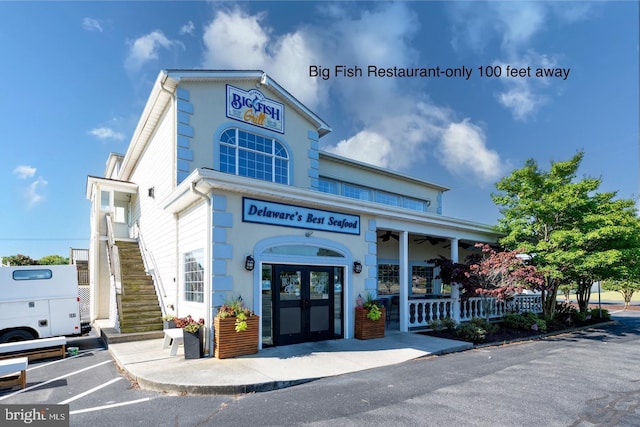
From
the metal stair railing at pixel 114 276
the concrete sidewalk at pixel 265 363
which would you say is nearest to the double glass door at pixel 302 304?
the concrete sidewalk at pixel 265 363

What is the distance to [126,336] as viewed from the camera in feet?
33.2

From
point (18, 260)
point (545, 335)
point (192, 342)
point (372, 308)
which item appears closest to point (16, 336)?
point (192, 342)

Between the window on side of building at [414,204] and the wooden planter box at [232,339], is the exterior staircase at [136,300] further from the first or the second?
the window on side of building at [414,204]

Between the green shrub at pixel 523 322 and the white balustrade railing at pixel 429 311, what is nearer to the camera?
the white balustrade railing at pixel 429 311

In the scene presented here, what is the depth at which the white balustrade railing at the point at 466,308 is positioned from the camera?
488 inches

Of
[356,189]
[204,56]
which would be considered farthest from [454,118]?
[204,56]

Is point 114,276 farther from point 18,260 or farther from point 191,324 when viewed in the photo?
point 18,260

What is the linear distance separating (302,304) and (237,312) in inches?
78.9

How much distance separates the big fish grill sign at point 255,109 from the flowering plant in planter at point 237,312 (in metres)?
6.59

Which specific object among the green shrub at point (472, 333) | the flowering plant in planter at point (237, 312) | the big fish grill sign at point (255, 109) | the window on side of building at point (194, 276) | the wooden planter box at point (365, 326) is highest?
the big fish grill sign at point (255, 109)

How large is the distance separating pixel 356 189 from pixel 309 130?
4.28 meters

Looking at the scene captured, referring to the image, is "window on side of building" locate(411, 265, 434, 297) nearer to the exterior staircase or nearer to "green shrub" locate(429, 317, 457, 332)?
"green shrub" locate(429, 317, 457, 332)

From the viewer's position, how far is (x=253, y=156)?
40.6ft

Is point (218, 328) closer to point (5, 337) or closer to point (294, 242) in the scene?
point (294, 242)
